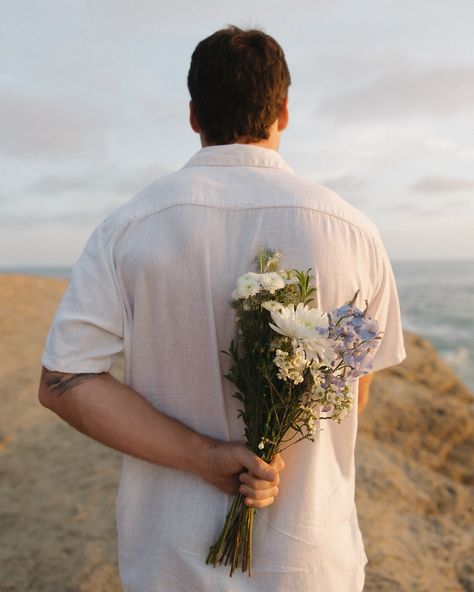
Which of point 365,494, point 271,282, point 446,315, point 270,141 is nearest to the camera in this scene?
point 271,282

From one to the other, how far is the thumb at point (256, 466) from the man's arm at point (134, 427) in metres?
0.06

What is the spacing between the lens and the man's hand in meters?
1.47

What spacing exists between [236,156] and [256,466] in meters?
0.86

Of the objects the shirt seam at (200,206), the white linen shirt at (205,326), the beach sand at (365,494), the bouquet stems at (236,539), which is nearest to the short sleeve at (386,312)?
the white linen shirt at (205,326)

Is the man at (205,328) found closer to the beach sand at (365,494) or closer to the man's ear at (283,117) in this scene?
the man's ear at (283,117)

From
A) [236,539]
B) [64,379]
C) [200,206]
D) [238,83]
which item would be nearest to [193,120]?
[238,83]

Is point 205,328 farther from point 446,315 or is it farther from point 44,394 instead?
point 446,315

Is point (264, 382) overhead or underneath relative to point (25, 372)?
overhead

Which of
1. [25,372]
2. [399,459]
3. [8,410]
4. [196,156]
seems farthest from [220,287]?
[25,372]

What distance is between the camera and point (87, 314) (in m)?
1.53

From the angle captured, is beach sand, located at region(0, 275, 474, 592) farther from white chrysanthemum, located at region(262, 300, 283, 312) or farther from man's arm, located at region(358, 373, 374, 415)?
white chrysanthemum, located at region(262, 300, 283, 312)

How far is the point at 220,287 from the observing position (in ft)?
→ 4.96

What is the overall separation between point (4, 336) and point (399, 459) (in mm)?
5920

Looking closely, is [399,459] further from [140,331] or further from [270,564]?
[140,331]
